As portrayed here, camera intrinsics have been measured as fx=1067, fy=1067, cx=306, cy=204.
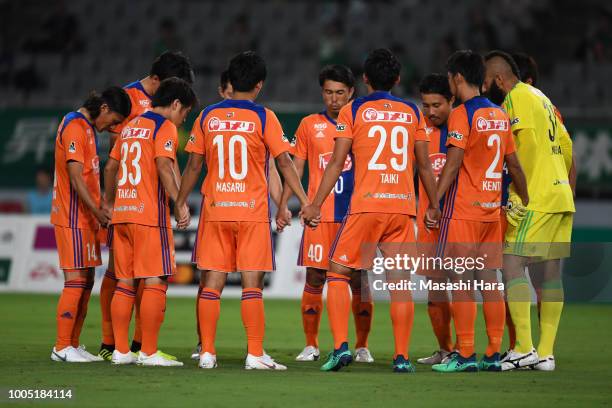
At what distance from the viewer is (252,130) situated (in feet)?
27.4

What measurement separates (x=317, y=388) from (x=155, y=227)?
85.2 inches

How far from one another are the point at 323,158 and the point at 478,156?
71.1 inches

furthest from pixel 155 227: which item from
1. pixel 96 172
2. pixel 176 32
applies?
pixel 176 32

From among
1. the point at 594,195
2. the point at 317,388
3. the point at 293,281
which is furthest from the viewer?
the point at 594,195

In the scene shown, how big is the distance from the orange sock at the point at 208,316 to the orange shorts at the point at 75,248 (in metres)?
1.35

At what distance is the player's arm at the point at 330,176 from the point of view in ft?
27.0

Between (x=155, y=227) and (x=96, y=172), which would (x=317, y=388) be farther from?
(x=96, y=172)

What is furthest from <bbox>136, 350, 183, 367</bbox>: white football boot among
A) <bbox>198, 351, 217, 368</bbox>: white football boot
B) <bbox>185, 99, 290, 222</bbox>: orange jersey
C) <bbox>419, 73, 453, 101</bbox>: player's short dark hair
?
<bbox>419, 73, 453, 101</bbox>: player's short dark hair

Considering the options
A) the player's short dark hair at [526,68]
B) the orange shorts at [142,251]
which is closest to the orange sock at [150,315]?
the orange shorts at [142,251]

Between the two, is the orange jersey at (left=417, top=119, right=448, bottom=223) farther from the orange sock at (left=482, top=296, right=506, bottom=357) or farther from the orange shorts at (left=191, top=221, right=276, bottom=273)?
the orange shorts at (left=191, top=221, right=276, bottom=273)

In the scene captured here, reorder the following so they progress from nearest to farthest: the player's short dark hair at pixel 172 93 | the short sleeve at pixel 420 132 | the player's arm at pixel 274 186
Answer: the short sleeve at pixel 420 132 → the player's short dark hair at pixel 172 93 → the player's arm at pixel 274 186

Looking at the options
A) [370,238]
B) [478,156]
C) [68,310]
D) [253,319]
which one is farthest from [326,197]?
[68,310]

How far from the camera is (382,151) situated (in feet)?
26.9

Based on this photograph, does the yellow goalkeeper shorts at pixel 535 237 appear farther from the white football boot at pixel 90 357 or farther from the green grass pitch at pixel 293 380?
the white football boot at pixel 90 357
